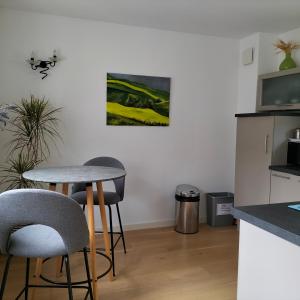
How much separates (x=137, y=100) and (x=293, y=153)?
1.84m

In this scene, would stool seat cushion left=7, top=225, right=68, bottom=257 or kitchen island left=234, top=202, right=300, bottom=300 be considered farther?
stool seat cushion left=7, top=225, right=68, bottom=257

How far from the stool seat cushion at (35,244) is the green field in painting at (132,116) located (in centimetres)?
197

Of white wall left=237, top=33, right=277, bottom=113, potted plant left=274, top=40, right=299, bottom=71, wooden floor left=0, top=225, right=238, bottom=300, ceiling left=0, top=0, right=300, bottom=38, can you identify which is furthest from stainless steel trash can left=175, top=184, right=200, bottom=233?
ceiling left=0, top=0, right=300, bottom=38

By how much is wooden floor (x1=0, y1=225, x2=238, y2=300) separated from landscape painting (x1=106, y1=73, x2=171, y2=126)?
54.4 inches

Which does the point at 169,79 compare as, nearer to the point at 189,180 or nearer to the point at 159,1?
the point at 159,1

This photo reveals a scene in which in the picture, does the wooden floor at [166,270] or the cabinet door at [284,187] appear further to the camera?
the cabinet door at [284,187]

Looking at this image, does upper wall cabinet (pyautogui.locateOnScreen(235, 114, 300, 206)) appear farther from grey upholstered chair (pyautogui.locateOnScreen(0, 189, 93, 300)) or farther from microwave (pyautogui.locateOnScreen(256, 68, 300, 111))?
grey upholstered chair (pyautogui.locateOnScreen(0, 189, 93, 300))

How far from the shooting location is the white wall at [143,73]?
10.5 ft

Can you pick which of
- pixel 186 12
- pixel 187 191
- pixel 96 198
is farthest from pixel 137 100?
pixel 96 198

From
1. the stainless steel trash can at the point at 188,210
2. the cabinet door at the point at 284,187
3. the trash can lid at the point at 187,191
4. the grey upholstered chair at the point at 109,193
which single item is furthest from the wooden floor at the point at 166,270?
the cabinet door at the point at 284,187

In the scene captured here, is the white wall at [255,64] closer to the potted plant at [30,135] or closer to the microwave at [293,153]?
the microwave at [293,153]

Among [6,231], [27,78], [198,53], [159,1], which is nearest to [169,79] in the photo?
[198,53]

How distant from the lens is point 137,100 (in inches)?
141

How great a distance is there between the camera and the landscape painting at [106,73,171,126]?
3.50m
